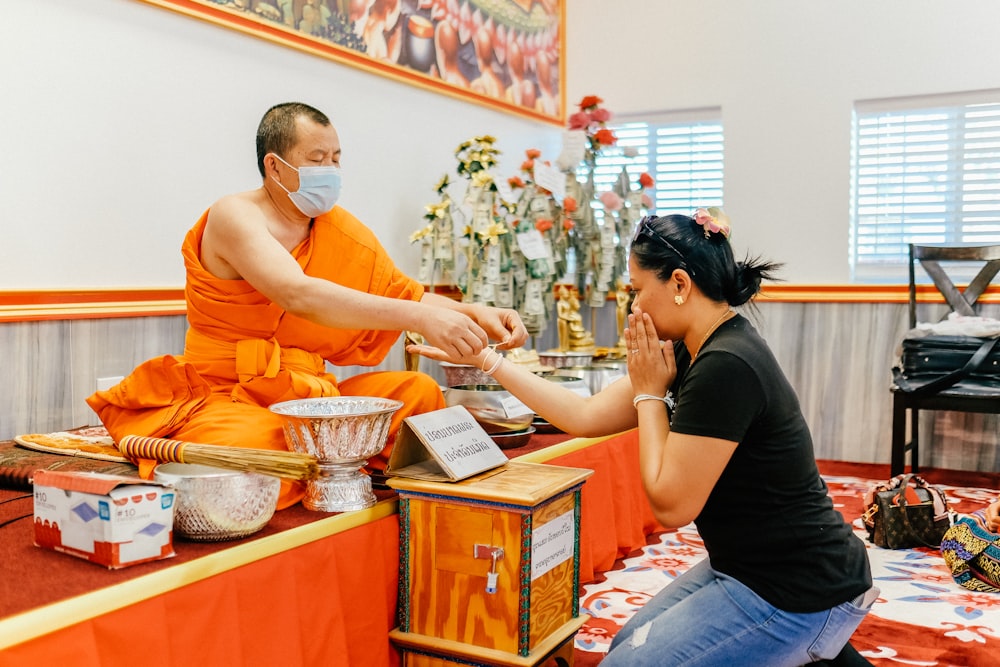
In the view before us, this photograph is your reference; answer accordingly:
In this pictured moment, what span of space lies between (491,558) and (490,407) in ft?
2.56

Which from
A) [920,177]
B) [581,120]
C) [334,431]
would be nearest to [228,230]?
[334,431]

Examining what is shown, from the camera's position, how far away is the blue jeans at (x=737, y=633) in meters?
1.56

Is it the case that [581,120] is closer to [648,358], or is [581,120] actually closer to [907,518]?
[907,518]

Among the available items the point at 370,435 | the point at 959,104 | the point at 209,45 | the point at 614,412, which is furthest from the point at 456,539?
the point at 959,104

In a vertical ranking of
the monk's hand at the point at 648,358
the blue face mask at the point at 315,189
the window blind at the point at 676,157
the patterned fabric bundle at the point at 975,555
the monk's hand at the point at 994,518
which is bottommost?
the patterned fabric bundle at the point at 975,555

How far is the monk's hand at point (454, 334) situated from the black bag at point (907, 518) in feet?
6.30

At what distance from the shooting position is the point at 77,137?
2682 mm

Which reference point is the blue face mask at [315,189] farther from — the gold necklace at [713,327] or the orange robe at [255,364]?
the gold necklace at [713,327]

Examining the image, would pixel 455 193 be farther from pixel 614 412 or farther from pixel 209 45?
pixel 614 412

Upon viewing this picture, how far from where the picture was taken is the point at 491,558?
1.85 metres

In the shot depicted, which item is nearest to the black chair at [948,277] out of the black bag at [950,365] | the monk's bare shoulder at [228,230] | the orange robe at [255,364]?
the black bag at [950,365]

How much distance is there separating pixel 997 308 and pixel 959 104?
1.04m

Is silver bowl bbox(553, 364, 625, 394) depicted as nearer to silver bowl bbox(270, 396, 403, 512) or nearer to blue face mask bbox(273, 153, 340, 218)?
blue face mask bbox(273, 153, 340, 218)

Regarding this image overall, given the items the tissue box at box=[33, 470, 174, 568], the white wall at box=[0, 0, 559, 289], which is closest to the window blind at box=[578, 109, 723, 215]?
the white wall at box=[0, 0, 559, 289]
